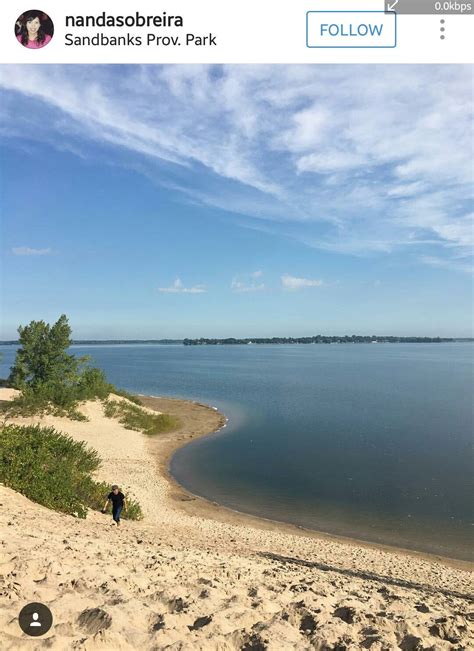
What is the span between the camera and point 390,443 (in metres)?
33.1

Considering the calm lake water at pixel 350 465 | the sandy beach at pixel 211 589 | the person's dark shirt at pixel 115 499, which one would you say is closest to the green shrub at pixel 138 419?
the calm lake water at pixel 350 465

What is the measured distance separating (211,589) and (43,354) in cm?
3403

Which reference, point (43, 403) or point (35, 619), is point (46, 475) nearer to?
point (35, 619)

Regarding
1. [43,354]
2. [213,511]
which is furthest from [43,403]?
[213,511]

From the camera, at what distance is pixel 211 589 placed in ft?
27.2

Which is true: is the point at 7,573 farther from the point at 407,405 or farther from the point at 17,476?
the point at 407,405

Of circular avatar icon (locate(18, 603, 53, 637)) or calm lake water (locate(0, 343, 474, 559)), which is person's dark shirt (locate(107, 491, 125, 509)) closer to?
calm lake water (locate(0, 343, 474, 559))

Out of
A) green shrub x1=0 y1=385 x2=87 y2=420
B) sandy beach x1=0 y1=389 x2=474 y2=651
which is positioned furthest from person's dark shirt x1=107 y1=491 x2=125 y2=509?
green shrub x1=0 y1=385 x2=87 y2=420

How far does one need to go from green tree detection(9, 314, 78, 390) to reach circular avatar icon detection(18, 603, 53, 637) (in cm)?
3406
